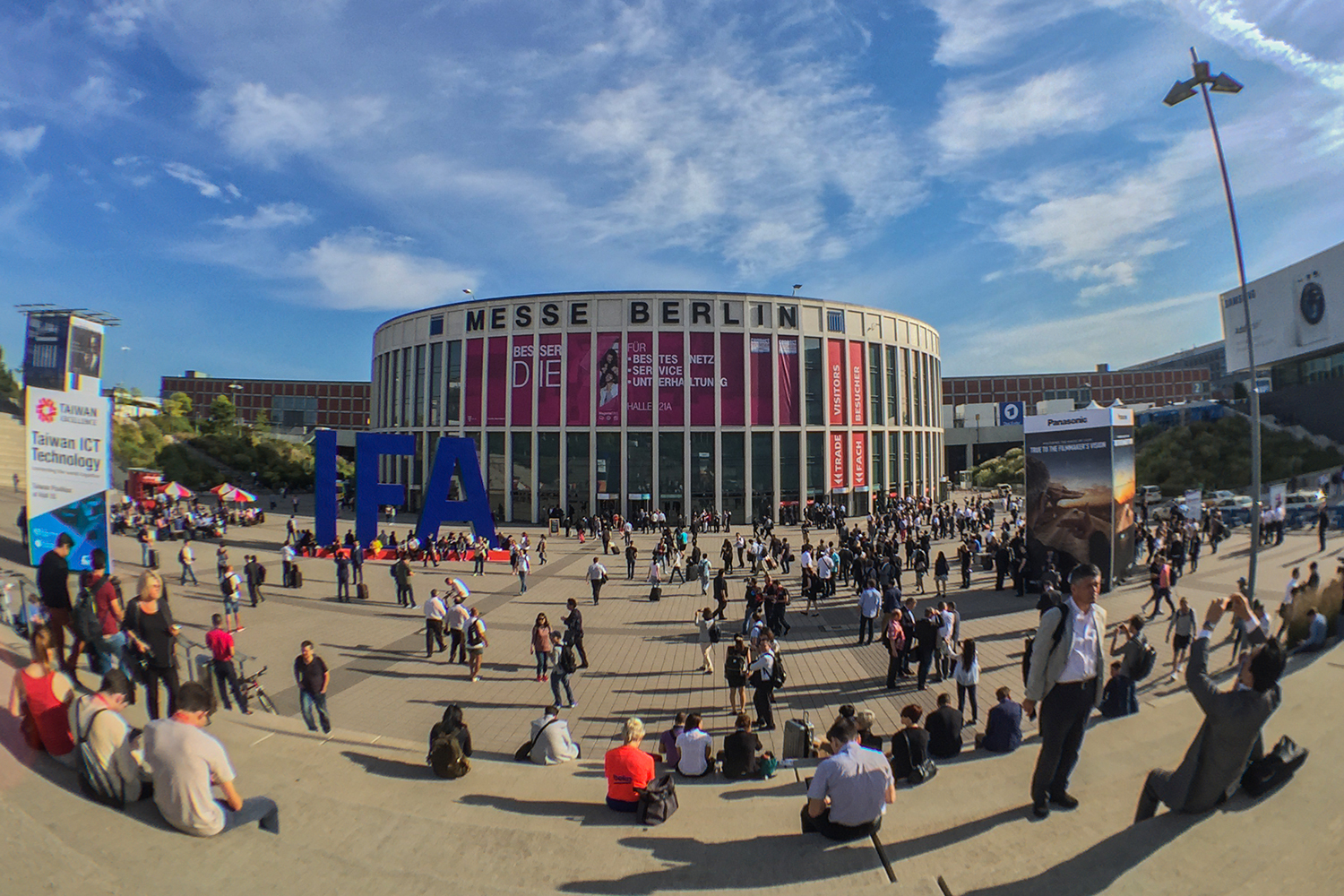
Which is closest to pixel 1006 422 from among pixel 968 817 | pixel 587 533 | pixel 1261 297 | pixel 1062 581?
pixel 1261 297

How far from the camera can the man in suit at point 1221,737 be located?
131 inches

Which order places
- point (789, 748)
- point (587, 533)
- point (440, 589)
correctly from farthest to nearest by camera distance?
point (587, 533)
point (440, 589)
point (789, 748)

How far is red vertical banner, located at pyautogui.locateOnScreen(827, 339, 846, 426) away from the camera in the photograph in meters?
44.1

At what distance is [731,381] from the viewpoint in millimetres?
42719

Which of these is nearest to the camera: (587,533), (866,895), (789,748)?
(866,895)

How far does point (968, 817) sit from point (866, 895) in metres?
1.10

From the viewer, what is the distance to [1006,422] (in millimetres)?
76500

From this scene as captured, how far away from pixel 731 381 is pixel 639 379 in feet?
22.0

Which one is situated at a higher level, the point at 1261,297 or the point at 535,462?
the point at 1261,297

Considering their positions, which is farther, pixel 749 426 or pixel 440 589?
pixel 749 426

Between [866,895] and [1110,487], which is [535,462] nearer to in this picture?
[1110,487]

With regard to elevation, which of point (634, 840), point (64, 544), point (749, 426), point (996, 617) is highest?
point (749, 426)

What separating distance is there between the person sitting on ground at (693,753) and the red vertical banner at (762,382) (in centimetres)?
3643

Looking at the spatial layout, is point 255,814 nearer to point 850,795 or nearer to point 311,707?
point 850,795
